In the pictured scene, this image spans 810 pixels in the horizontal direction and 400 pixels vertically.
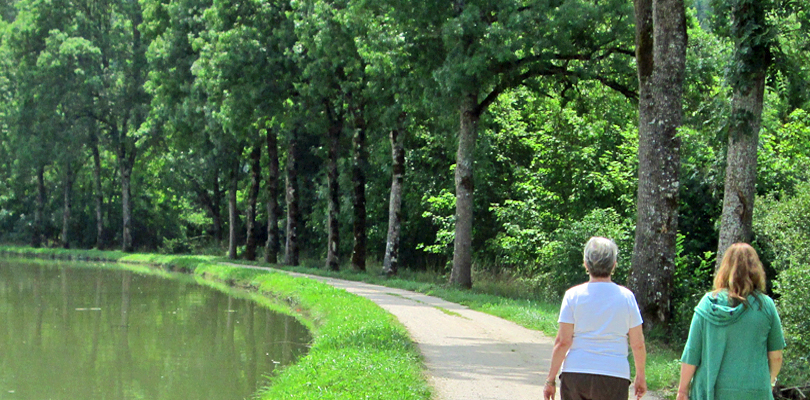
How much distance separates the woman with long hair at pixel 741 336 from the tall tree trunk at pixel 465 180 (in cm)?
1738

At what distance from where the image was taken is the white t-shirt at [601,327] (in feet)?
17.8

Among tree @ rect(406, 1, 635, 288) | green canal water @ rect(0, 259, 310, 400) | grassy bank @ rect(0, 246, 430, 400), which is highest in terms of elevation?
tree @ rect(406, 1, 635, 288)

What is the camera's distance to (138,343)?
54.9ft

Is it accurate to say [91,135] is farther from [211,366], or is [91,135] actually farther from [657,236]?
[657,236]

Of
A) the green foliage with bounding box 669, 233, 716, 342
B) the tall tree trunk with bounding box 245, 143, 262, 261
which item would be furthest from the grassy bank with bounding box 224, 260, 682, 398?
the tall tree trunk with bounding box 245, 143, 262, 261

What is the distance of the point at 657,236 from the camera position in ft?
47.0

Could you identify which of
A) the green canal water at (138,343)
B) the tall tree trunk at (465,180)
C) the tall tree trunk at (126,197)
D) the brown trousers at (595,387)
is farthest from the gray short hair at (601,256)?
the tall tree trunk at (126,197)

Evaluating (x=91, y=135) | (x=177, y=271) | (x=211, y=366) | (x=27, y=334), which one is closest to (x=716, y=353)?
(x=211, y=366)

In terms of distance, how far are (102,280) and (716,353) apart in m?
31.2

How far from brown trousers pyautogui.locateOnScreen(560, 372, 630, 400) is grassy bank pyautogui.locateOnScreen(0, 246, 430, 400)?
3.71 m

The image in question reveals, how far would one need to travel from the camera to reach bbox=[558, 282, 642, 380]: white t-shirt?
5.42 metres

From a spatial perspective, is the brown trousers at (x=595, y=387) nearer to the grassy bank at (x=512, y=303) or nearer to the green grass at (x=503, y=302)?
the grassy bank at (x=512, y=303)

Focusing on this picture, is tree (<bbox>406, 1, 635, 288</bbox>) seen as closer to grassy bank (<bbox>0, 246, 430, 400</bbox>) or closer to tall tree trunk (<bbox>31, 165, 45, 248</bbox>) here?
grassy bank (<bbox>0, 246, 430, 400</bbox>)

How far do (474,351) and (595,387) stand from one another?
7426 millimetres
